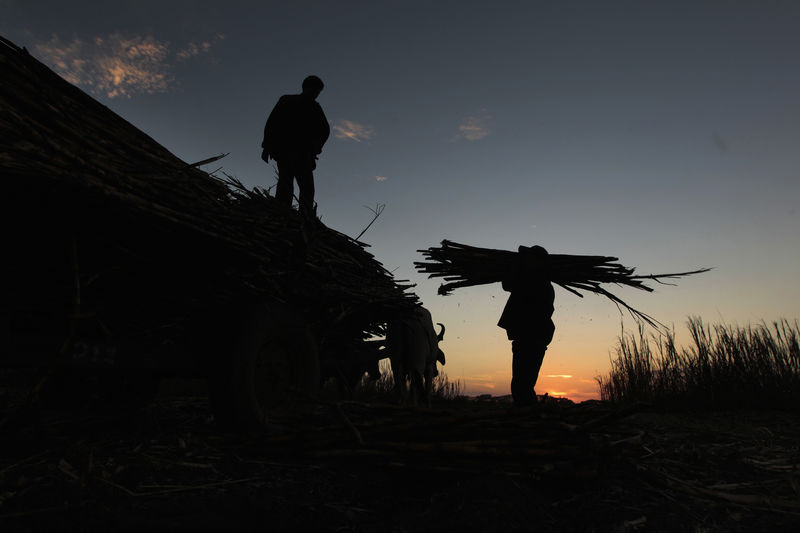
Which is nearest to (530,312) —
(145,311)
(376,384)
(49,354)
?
(145,311)

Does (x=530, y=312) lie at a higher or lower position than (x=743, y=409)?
higher

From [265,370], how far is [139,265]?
1188 mm

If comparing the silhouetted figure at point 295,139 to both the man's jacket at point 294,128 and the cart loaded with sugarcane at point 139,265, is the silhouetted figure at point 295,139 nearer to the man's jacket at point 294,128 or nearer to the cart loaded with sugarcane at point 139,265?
the man's jacket at point 294,128

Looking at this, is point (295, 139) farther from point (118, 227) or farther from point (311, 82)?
point (118, 227)

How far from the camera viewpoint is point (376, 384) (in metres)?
10.1

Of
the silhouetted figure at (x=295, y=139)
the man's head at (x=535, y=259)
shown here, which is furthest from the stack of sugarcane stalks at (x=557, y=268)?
the silhouetted figure at (x=295, y=139)

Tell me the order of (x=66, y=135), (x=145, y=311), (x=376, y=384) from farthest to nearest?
1. (x=376, y=384)
2. (x=145, y=311)
3. (x=66, y=135)

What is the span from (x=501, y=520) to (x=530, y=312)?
12.1 ft

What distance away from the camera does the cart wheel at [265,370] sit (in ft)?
10.4

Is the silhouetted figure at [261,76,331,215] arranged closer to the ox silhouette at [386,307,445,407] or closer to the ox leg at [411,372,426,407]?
the ox silhouette at [386,307,445,407]

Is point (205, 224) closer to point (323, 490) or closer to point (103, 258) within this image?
point (103, 258)

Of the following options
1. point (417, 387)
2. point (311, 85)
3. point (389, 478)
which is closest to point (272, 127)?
point (311, 85)

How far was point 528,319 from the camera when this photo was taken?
5375 millimetres

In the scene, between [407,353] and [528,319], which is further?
[407,353]
